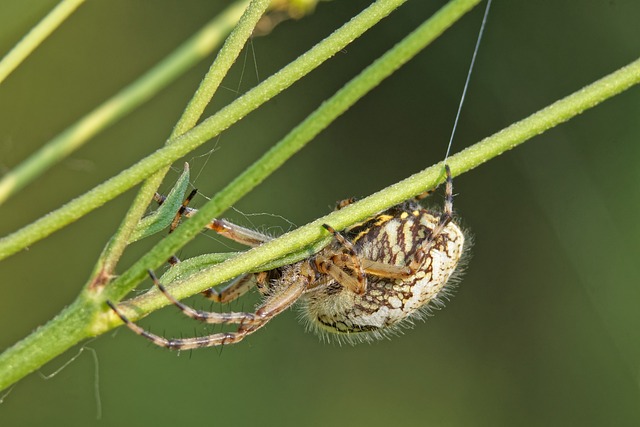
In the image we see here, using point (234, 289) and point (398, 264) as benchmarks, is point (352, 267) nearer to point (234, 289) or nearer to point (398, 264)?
point (398, 264)

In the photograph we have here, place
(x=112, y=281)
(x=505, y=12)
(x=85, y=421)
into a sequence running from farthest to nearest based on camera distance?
(x=505, y=12), (x=85, y=421), (x=112, y=281)

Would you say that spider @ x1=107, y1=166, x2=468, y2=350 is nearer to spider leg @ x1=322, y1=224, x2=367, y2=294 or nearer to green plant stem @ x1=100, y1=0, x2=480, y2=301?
spider leg @ x1=322, y1=224, x2=367, y2=294

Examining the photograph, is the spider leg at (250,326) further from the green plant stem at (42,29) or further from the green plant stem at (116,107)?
the green plant stem at (42,29)

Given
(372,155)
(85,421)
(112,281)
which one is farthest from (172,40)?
(112,281)

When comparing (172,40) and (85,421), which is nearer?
(85,421)

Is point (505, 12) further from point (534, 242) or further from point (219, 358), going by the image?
point (219, 358)

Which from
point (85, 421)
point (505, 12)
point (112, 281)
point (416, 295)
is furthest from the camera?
point (505, 12)

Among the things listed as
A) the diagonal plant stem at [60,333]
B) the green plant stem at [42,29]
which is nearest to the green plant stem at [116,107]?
the green plant stem at [42,29]
